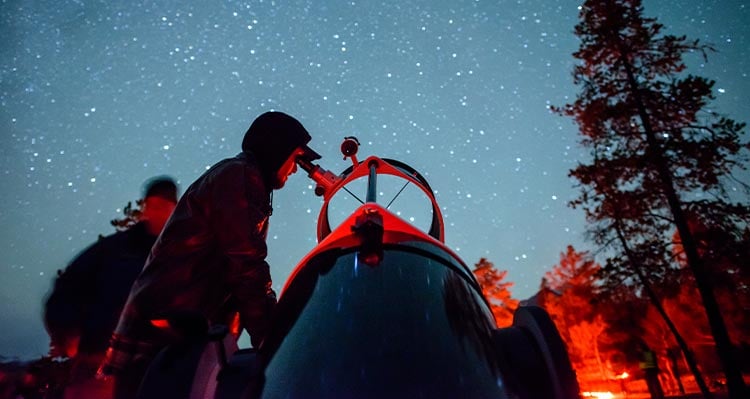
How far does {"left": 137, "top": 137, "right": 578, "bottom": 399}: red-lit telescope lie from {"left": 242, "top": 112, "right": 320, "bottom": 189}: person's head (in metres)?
1.05

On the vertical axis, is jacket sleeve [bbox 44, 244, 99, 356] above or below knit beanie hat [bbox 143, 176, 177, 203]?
below

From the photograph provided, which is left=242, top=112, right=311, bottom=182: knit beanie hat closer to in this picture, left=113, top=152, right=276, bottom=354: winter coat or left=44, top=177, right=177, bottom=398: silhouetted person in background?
left=113, top=152, right=276, bottom=354: winter coat

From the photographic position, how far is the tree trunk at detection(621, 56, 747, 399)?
836 centimetres

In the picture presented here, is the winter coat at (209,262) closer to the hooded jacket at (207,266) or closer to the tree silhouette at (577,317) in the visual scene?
the hooded jacket at (207,266)

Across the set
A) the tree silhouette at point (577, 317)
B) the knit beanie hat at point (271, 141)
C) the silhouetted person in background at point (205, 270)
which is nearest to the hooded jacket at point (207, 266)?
the silhouetted person in background at point (205, 270)

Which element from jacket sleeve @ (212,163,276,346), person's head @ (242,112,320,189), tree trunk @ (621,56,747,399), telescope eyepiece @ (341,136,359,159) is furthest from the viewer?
tree trunk @ (621,56,747,399)

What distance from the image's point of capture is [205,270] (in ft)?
5.46

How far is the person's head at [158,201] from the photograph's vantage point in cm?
316

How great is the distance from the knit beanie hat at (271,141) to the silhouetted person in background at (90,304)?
48.5 inches

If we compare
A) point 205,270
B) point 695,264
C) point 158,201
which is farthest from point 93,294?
point 695,264

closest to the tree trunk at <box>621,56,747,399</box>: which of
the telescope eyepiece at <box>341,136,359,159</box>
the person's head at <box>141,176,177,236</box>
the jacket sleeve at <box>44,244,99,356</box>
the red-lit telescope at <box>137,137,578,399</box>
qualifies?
the telescope eyepiece at <box>341,136,359,159</box>

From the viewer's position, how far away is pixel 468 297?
1.21 meters

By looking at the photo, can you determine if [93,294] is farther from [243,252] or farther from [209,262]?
[243,252]

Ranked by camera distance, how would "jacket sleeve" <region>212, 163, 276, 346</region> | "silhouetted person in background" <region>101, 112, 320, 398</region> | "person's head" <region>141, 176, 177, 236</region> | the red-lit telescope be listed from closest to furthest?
1. the red-lit telescope
2. "silhouetted person in background" <region>101, 112, 320, 398</region>
3. "jacket sleeve" <region>212, 163, 276, 346</region>
4. "person's head" <region>141, 176, 177, 236</region>
